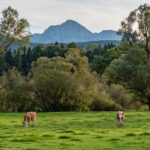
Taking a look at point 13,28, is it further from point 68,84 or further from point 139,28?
point 139,28

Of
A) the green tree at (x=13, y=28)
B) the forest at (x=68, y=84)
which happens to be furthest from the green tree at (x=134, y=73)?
the green tree at (x=13, y=28)

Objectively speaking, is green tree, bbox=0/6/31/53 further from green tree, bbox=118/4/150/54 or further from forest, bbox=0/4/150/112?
green tree, bbox=118/4/150/54

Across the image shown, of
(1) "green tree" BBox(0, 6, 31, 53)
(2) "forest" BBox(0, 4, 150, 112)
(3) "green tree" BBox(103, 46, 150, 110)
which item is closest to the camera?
(1) "green tree" BBox(0, 6, 31, 53)

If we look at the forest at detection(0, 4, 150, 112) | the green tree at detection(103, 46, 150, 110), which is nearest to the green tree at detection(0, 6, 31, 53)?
the forest at detection(0, 4, 150, 112)

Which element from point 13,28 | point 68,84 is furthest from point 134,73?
point 13,28

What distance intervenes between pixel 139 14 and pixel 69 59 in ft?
55.9

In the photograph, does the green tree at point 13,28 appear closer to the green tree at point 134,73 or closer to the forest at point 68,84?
the forest at point 68,84

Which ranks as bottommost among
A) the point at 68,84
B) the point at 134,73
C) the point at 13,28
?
the point at 68,84

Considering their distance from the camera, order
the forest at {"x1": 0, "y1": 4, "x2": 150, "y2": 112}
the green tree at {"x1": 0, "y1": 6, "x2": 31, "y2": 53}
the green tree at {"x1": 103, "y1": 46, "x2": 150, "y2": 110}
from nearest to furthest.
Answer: the green tree at {"x1": 0, "y1": 6, "x2": 31, "y2": 53}, the forest at {"x1": 0, "y1": 4, "x2": 150, "y2": 112}, the green tree at {"x1": 103, "y1": 46, "x2": 150, "y2": 110}

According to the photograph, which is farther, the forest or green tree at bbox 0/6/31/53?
the forest

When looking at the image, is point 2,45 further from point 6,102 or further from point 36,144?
point 36,144

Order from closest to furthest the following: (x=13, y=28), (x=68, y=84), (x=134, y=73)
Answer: (x=13, y=28)
(x=68, y=84)
(x=134, y=73)

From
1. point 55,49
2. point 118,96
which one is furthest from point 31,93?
point 55,49

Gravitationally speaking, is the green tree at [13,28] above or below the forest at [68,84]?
above
